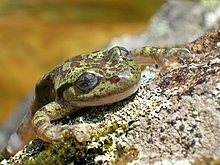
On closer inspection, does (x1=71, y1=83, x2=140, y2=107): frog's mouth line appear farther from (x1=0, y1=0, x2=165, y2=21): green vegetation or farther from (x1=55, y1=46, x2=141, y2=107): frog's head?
(x1=0, y1=0, x2=165, y2=21): green vegetation

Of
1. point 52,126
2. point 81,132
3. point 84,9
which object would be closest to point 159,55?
point 52,126

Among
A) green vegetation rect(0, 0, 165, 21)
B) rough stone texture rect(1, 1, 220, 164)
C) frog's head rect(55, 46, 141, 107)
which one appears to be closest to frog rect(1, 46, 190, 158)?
frog's head rect(55, 46, 141, 107)

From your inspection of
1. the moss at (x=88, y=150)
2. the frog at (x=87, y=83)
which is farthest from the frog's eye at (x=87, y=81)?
the moss at (x=88, y=150)

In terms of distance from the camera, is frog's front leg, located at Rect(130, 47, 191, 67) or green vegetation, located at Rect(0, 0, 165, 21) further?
green vegetation, located at Rect(0, 0, 165, 21)

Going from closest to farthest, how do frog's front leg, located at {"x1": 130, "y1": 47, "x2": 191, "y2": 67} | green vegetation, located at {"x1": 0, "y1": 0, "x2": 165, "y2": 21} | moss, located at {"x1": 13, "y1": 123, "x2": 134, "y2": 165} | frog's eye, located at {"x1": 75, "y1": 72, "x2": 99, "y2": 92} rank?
moss, located at {"x1": 13, "y1": 123, "x2": 134, "y2": 165}, frog's eye, located at {"x1": 75, "y1": 72, "x2": 99, "y2": 92}, frog's front leg, located at {"x1": 130, "y1": 47, "x2": 191, "y2": 67}, green vegetation, located at {"x1": 0, "y1": 0, "x2": 165, "y2": 21}

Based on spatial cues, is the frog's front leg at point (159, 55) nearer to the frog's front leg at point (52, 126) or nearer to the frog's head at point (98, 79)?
the frog's head at point (98, 79)

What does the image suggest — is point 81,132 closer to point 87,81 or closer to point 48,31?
point 87,81
